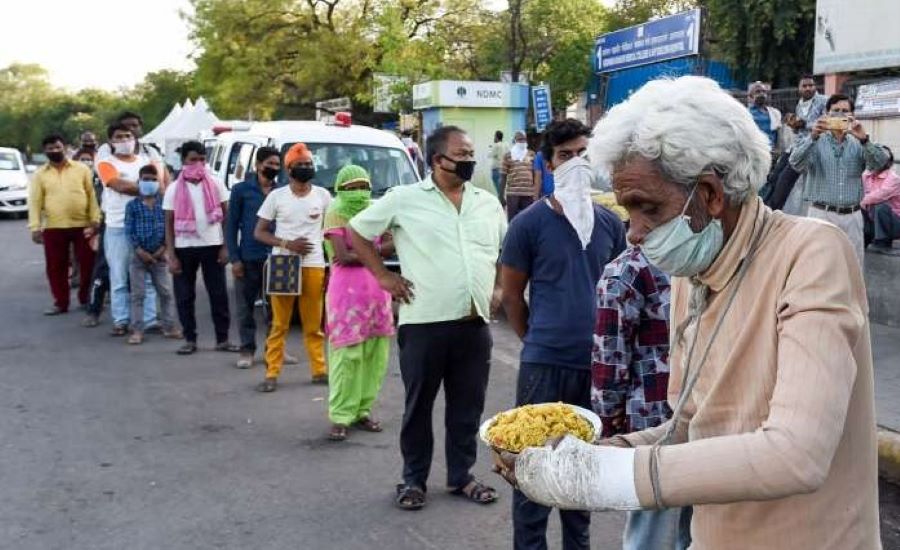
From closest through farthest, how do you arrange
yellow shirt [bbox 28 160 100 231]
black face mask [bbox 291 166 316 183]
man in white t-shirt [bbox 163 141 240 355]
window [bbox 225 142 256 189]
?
black face mask [bbox 291 166 316 183], man in white t-shirt [bbox 163 141 240 355], yellow shirt [bbox 28 160 100 231], window [bbox 225 142 256 189]

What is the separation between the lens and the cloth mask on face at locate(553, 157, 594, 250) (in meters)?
3.96

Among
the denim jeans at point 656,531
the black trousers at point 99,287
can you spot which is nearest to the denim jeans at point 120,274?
the black trousers at point 99,287

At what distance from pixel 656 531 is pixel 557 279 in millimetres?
1331

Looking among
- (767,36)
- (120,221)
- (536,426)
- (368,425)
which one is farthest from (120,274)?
A: (767,36)

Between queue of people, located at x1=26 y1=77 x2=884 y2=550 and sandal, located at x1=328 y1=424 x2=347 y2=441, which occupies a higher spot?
queue of people, located at x1=26 y1=77 x2=884 y2=550

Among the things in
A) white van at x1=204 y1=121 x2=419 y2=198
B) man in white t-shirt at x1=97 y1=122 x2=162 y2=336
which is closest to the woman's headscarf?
white van at x1=204 y1=121 x2=419 y2=198

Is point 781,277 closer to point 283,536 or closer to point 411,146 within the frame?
point 283,536

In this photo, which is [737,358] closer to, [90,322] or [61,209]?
[90,322]

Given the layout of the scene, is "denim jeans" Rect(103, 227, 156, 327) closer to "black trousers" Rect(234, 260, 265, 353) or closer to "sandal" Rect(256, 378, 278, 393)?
"black trousers" Rect(234, 260, 265, 353)

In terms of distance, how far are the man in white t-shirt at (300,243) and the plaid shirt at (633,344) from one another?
4240 millimetres

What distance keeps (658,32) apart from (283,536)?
18918 mm

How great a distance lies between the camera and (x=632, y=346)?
133 inches

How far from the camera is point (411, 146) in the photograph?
17.3 meters

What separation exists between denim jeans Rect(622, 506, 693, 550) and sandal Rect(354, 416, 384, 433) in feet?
10.9
